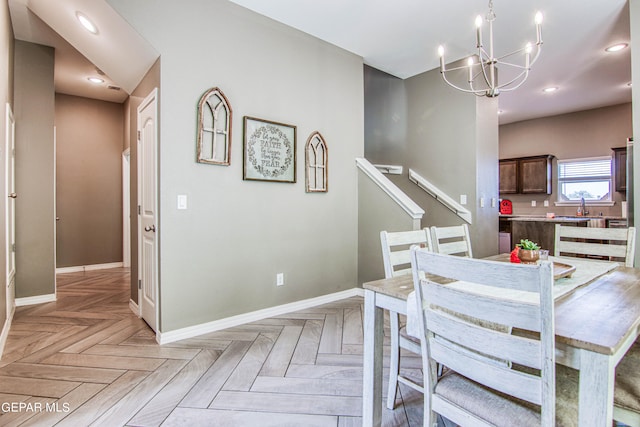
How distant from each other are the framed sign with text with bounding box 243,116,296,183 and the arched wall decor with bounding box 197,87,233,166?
0.58 feet

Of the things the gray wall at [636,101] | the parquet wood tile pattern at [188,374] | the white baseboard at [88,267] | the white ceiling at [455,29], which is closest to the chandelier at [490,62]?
the white ceiling at [455,29]

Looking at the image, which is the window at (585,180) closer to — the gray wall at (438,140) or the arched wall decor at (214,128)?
the gray wall at (438,140)

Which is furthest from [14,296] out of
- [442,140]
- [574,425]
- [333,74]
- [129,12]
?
[442,140]

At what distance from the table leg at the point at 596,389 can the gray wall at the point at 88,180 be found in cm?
634

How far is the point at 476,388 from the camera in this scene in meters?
1.11

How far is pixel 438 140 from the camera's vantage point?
431cm

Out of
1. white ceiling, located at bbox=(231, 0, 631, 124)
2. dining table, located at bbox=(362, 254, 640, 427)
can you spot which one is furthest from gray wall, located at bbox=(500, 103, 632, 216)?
dining table, located at bbox=(362, 254, 640, 427)

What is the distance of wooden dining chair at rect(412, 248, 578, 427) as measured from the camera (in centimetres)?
85

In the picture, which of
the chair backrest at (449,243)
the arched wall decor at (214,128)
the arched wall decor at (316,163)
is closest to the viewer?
the chair backrest at (449,243)

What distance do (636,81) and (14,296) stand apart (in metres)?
6.27

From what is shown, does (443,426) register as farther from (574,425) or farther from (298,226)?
(298,226)

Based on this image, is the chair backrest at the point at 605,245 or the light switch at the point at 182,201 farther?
the light switch at the point at 182,201

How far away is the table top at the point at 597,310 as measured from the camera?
89 centimetres

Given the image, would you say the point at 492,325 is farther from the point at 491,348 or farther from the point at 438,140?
the point at 438,140
